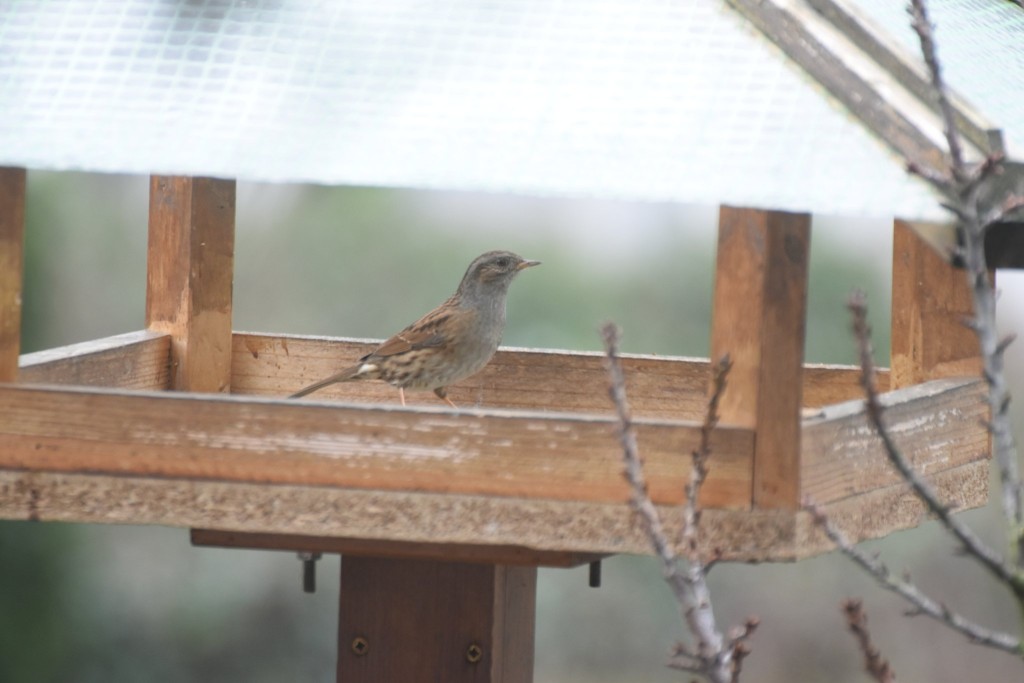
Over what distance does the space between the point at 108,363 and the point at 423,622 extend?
965 millimetres

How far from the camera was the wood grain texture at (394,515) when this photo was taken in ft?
7.48

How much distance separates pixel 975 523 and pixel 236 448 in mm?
4265

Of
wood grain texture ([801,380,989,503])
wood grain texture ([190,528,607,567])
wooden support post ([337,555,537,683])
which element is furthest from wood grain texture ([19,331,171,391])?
wood grain texture ([801,380,989,503])

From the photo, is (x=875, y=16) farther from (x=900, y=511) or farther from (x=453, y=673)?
(x=453, y=673)

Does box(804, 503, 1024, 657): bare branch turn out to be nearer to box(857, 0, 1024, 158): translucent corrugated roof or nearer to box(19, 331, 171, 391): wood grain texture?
box(857, 0, 1024, 158): translucent corrugated roof

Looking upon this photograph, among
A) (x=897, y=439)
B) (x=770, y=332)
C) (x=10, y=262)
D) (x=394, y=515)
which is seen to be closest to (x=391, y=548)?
(x=394, y=515)

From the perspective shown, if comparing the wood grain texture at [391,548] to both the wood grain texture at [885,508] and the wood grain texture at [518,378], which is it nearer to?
the wood grain texture at [885,508]

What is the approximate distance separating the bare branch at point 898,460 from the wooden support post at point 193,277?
2169 mm

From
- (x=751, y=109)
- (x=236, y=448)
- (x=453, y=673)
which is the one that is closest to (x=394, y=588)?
(x=453, y=673)

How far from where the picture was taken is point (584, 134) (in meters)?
2.22

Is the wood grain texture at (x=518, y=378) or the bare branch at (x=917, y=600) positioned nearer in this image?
the bare branch at (x=917, y=600)

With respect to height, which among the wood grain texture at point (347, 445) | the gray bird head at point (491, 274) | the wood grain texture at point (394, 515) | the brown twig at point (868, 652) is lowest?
the brown twig at point (868, 652)

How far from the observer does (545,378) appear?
3.44 metres

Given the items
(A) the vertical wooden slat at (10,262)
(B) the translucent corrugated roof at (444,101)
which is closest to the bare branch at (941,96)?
(B) the translucent corrugated roof at (444,101)
